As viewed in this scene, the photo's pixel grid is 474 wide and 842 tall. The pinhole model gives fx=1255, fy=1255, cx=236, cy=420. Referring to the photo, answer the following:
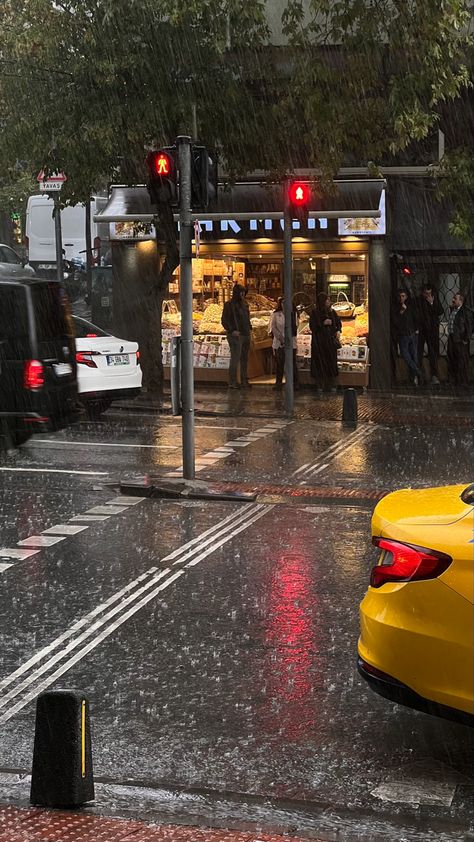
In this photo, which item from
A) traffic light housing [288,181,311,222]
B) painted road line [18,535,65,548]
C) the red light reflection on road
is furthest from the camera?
traffic light housing [288,181,311,222]

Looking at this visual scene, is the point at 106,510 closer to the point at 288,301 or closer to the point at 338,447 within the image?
the point at 338,447

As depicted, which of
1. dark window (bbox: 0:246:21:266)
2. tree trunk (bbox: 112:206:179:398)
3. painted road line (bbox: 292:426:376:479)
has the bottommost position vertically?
painted road line (bbox: 292:426:376:479)

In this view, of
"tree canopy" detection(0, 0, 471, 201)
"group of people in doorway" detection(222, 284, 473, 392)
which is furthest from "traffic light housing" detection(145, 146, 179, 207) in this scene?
"group of people in doorway" detection(222, 284, 473, 392)

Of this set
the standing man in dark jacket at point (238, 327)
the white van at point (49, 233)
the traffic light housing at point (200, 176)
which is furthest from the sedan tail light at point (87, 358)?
the white van at point (49, 233)

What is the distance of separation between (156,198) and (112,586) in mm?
5523

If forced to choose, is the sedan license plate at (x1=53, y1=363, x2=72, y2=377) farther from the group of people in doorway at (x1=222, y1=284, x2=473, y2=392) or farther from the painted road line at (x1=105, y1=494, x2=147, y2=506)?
the group of people in doorway at (x1=222, y1=284, x2=473, y2=392)

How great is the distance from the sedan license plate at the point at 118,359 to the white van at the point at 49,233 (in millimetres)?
15834

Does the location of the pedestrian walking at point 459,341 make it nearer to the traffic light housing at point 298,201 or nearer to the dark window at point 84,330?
the traffic light housing at point 298,201

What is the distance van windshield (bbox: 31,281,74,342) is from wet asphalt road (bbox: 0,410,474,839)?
1.74 m

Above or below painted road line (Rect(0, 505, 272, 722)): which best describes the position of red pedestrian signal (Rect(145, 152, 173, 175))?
above

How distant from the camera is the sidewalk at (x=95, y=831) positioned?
4879 millimetres

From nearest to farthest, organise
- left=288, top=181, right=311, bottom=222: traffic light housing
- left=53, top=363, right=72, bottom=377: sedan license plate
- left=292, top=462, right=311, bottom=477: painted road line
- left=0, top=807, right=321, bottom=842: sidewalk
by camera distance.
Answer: left=0, top=807, right=321, bottom=842: sidewalk, left=292, top=462, right=311, bottom=477: painted road line, left=53, top=363, right=72, bottom=377: sedan license plate, left=288, top=181, right=311, bottom=222: traffic light housing

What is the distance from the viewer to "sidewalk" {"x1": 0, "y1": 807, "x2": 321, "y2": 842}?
4879 mm

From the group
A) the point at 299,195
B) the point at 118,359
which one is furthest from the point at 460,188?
the point at 118,359
